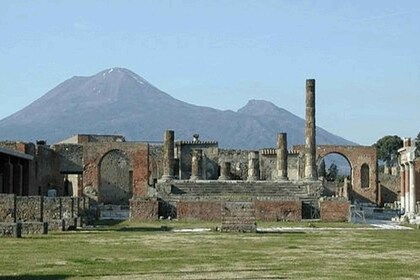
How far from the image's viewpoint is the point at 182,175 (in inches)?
2948

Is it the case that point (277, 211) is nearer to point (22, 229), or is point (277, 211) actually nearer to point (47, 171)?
point (22, 229)

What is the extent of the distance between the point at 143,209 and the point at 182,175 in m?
29.1

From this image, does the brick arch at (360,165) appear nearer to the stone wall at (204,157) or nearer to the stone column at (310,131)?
the stone wall at (204,157)

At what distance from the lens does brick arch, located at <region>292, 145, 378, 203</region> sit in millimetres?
79562

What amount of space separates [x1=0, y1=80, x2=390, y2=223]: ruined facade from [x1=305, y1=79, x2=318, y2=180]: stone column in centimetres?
6

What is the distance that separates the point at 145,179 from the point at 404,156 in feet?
68.8

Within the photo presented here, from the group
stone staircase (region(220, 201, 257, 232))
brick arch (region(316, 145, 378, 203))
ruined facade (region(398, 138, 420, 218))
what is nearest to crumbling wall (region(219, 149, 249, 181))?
brick arch (region(316, 145, 378, 203))

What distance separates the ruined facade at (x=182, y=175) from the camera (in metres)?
45.8

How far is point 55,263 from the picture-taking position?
1827cm

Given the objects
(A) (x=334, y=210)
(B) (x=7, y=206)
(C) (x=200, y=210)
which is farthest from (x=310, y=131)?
(B) (x=7, y=206)

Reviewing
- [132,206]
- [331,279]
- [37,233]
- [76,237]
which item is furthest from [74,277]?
[132,206]

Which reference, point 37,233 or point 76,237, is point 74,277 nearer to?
point 76,237

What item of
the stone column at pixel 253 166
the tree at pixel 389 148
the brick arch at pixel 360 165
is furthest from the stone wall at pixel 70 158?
the tree at pixel 389 148

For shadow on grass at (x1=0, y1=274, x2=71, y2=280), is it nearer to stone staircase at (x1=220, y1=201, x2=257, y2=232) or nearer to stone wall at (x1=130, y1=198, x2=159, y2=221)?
stone staircase at (x1=220, y1=201, x2=257, y2=232)
